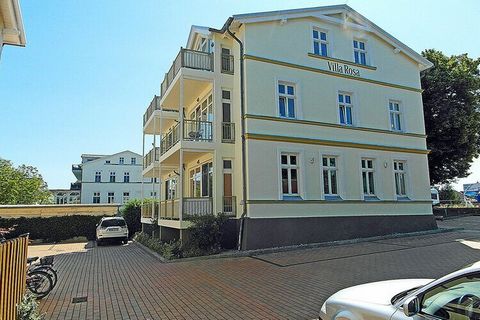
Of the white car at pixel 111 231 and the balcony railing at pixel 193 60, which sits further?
the white car at pixel 111 231

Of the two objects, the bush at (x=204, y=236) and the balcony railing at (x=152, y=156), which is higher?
the balcony railing at (x=152, y=156)

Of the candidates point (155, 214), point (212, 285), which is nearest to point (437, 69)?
point (155, 214)

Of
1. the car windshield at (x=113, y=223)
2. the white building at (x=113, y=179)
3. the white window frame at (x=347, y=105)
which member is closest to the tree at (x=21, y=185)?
the white building at (x=113, y=179)

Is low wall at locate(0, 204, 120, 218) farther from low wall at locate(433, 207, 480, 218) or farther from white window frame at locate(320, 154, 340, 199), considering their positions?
low wall at locate(433, 207, 480, 218)

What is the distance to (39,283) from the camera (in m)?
7.93

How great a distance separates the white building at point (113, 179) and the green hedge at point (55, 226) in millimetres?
31587

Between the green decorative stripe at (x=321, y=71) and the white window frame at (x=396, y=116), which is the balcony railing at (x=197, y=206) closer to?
the green decorative stripe at (x=321, y=71)

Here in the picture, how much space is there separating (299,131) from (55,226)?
735 inches

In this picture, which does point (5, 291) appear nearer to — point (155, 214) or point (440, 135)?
point (155, 214)

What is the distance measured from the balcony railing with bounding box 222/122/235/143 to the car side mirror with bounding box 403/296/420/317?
12609mm

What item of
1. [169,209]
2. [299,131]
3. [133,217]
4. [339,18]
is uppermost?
[339,18]

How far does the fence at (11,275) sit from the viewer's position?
4732mm

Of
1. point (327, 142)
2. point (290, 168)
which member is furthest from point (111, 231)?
point (327, 142)

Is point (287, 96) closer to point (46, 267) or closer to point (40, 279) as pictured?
point (46, 267)
